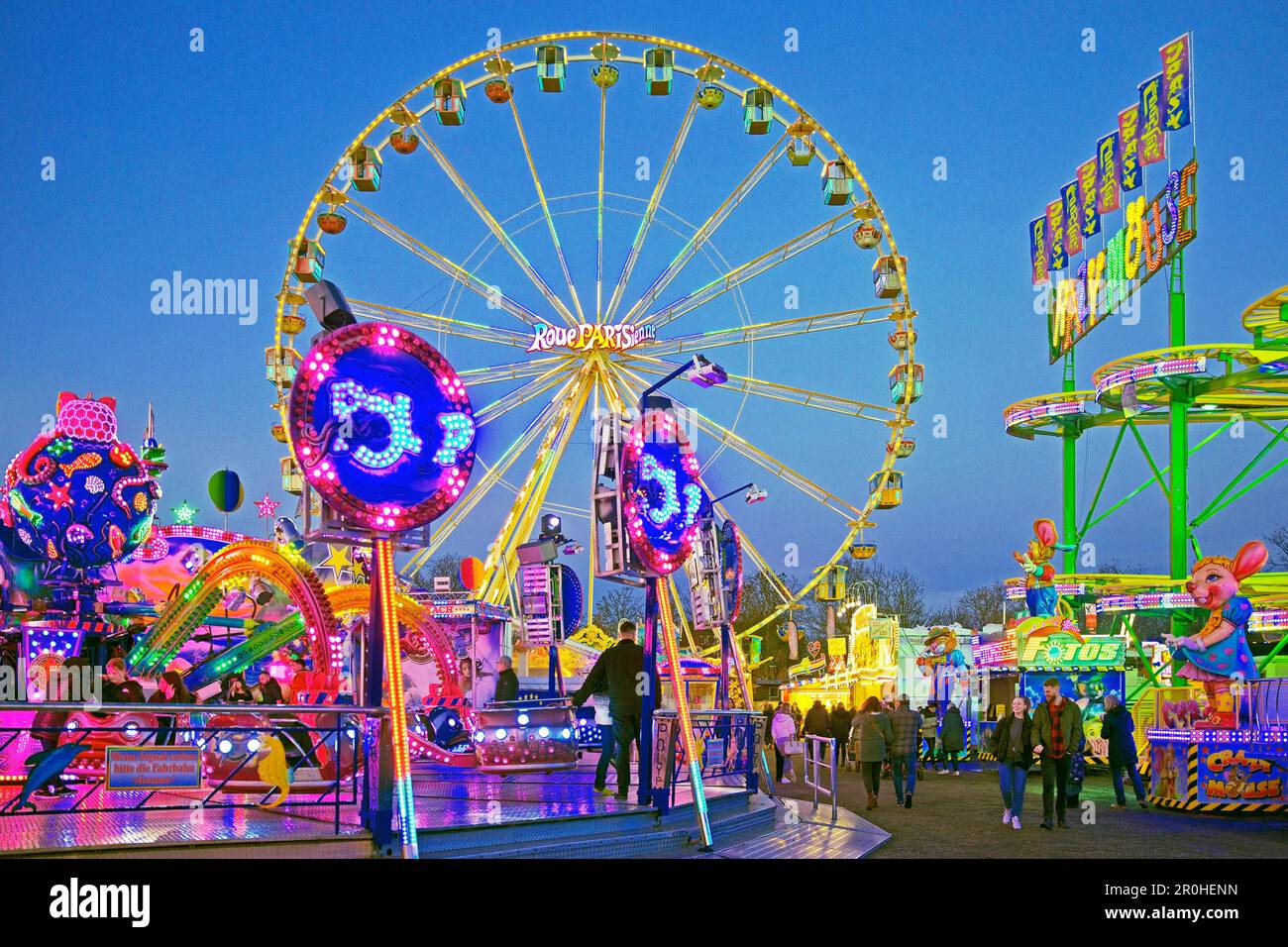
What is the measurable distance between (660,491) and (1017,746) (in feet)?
17.1

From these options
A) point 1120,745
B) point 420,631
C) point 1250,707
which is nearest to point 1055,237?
point 1250,707

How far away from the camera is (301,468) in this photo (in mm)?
8453

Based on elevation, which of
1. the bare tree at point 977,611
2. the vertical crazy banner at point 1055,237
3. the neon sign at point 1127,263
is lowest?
the bare tree at point 977,611

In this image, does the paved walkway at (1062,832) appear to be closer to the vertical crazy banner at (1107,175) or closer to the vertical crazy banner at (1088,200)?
the vertical crazy banner at (1107,175)

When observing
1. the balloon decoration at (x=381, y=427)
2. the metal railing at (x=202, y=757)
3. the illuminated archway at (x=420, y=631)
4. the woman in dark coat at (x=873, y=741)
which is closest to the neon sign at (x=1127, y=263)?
the woman in dark coat at (x=873, y=741)

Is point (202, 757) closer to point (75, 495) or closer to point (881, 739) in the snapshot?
point (75, 495)

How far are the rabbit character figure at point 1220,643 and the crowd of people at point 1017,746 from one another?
1481 millimetres

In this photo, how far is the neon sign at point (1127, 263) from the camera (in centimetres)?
2873

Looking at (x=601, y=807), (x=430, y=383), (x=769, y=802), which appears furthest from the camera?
(x=769, y=802)
